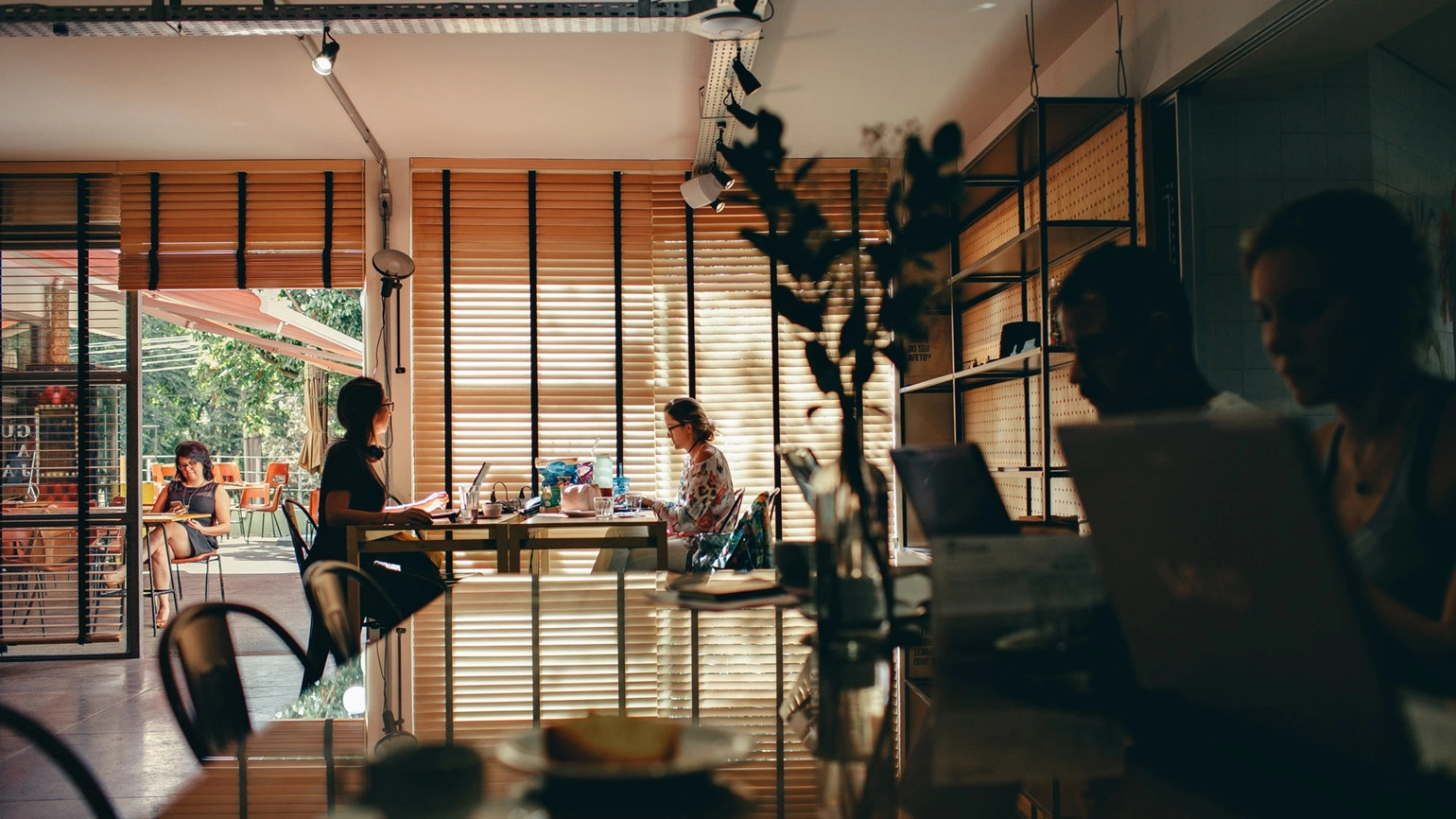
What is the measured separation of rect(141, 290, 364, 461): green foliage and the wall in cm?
1306

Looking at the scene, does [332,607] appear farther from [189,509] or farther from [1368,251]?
[189,509]

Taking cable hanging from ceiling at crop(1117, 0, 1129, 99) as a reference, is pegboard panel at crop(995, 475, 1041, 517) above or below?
below

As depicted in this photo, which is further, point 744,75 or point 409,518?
point 744,75

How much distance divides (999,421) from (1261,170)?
2.09 meters

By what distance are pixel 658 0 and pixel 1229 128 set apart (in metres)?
2.32

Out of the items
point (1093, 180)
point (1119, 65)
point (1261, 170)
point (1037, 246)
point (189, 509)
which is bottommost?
point (189, 509)

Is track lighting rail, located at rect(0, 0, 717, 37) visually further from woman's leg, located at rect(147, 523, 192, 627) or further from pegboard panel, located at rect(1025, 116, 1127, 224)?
woman's leg, located at rect(147, 523, 192, 627)

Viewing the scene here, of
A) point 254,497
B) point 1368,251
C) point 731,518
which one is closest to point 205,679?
point 1368,251

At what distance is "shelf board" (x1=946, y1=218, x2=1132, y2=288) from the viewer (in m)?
3.73

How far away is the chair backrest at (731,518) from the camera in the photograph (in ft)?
15.7

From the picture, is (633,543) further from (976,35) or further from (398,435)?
(976,35)

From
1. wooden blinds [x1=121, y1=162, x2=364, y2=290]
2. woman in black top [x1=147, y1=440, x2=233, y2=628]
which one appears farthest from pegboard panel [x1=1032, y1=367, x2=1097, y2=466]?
woman in black top [x1=147, y1=440, x2=233, y2=628]

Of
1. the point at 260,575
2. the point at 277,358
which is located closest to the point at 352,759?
the point at 260,575

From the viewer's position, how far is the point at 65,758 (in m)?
0.78
